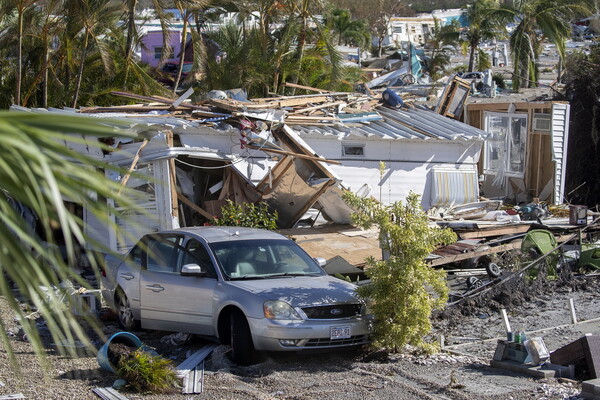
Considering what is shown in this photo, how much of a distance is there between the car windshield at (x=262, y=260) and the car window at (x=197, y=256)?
13 cm

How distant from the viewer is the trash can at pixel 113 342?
8359 millimetres

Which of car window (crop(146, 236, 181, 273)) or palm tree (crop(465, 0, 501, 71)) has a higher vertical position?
palm tree (crop(465, 0, 501, 71))

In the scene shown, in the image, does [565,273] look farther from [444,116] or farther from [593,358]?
[444,116]

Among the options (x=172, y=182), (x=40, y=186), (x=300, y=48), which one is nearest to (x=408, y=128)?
(x=172, y=182)

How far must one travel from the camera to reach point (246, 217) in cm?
1394

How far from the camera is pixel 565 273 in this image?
1304 centimetres

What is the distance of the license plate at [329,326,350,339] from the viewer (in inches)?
345

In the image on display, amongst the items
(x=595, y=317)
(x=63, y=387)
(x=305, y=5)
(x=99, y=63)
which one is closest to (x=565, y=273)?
(x=595, y=317)

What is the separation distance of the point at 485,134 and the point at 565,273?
6.49 m

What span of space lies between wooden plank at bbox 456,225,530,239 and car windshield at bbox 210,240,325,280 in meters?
A: 5.70

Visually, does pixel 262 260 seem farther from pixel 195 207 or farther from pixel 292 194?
pixel 292 194

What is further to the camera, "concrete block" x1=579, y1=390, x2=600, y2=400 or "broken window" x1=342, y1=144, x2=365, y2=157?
"broken window" x1=342, y1=144, x2=365, y2=157

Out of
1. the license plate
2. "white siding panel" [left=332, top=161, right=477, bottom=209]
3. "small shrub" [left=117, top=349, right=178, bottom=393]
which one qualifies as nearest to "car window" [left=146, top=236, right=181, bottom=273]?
"small shrub" [left=117, top=349, right=178, bottom=393]

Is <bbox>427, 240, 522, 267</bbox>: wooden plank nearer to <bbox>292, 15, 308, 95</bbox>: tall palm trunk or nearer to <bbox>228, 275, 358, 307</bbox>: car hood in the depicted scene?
<bbox>228, 275, 358, 307</bbox>: car hood
